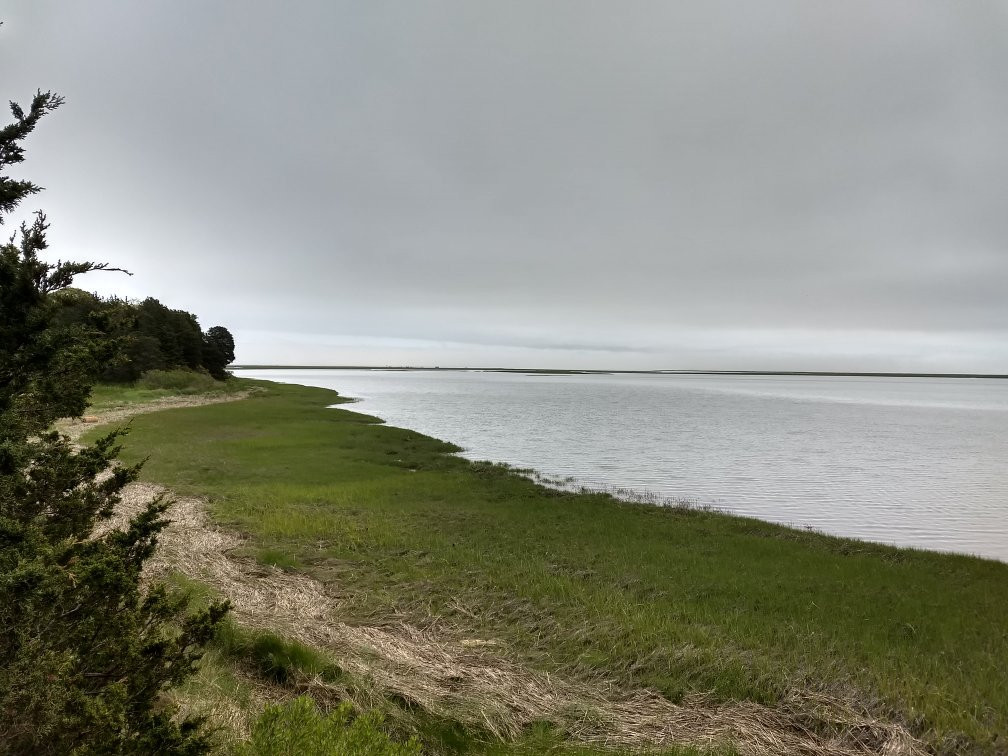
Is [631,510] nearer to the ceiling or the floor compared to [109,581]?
nearer to the floor

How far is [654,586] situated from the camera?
11336 millimetres

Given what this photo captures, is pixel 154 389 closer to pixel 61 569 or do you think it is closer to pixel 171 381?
pixel 171 381

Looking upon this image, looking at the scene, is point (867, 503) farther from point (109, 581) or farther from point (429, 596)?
point (109, 581)

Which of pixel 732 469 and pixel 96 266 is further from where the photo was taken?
pixel 732 469

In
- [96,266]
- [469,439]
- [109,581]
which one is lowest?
[469,439]

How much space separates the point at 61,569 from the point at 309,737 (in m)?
2.10

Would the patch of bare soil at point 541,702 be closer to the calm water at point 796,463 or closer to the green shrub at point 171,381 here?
the calm water at point 796,463

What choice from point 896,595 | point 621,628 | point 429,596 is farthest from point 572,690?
point 896,595

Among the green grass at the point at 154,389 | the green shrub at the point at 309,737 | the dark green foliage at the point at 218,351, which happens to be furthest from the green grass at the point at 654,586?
the dark green foliage at the point at 218,351

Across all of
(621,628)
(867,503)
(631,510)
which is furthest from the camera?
(867,503)

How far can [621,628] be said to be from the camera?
872 cm

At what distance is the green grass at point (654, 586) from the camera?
752cm

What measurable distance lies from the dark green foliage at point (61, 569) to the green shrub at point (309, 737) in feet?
1.21

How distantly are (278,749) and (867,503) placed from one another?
25.0 meters
